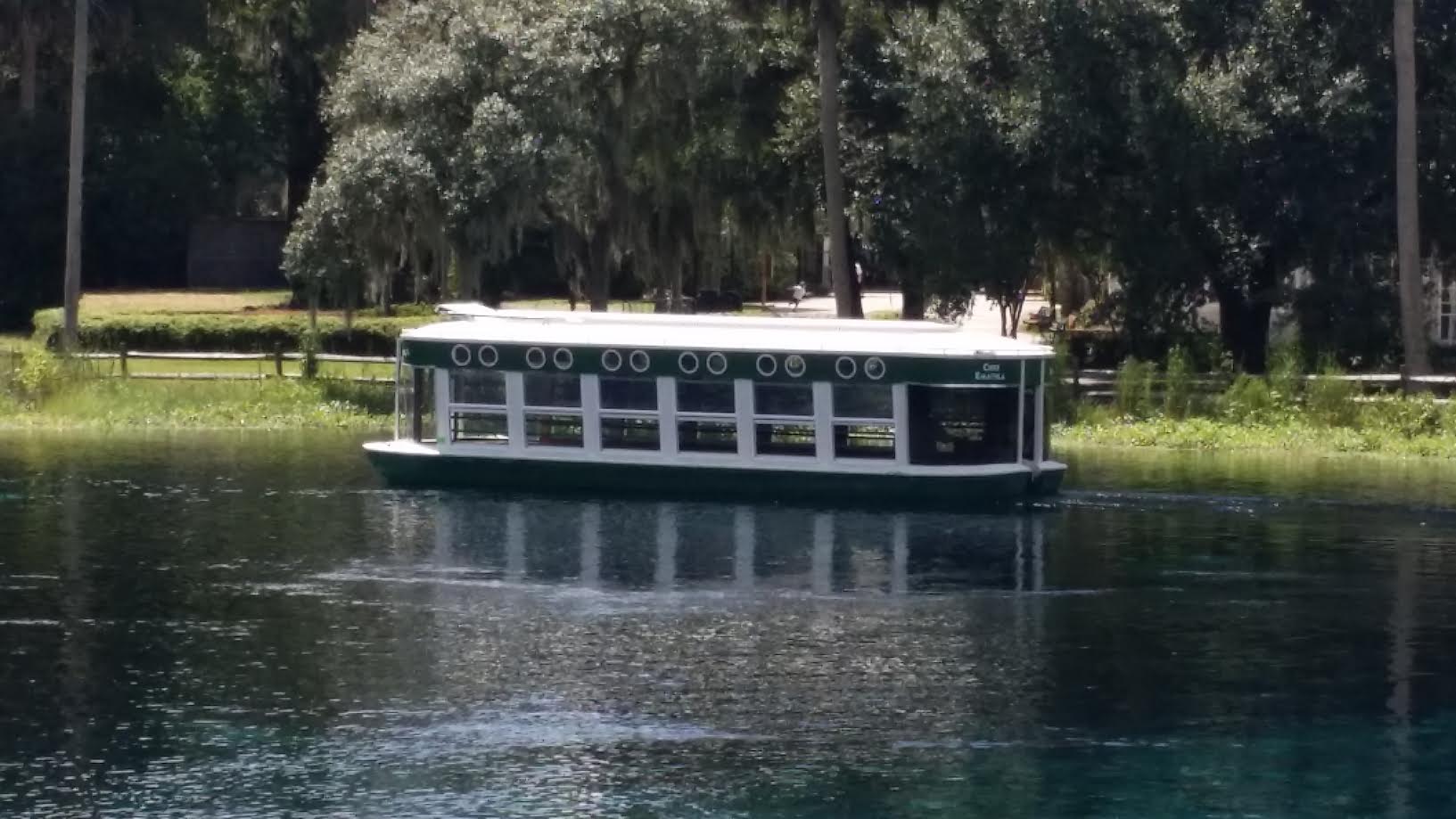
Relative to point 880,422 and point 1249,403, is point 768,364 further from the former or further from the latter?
point 1249,403

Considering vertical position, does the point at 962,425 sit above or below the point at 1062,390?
below

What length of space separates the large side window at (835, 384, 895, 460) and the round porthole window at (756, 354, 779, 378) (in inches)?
37.7

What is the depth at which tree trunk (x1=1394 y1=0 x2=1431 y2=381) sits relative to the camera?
41.7 metres

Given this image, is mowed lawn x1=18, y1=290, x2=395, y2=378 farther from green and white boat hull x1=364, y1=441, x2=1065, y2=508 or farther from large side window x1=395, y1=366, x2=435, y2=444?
green and white boat hull x1=364, y1=441, x2=1065, y2=508

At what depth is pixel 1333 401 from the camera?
4138 cm

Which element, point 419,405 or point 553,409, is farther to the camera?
point 419,405

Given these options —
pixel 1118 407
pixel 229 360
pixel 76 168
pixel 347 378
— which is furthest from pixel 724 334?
pixel 229 360

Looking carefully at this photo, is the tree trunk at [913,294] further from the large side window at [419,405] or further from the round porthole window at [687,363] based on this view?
the large side window at [419,405]

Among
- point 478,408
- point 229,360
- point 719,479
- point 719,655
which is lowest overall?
point 719,655

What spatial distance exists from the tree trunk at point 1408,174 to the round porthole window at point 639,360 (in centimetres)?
1738

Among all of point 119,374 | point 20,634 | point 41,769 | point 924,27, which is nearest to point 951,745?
point 41,769

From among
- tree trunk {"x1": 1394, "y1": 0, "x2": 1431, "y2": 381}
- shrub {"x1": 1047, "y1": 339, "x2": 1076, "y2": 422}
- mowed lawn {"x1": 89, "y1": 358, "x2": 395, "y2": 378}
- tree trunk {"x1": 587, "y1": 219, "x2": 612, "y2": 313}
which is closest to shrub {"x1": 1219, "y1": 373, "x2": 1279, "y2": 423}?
tree trunk {"x1": 1394, "y1": 0, "x2": 1431, "y2": 381}

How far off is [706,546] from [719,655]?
6.71m

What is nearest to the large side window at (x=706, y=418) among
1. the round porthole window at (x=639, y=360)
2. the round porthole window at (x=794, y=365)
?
the round porthole window at (x=639, y=360)
